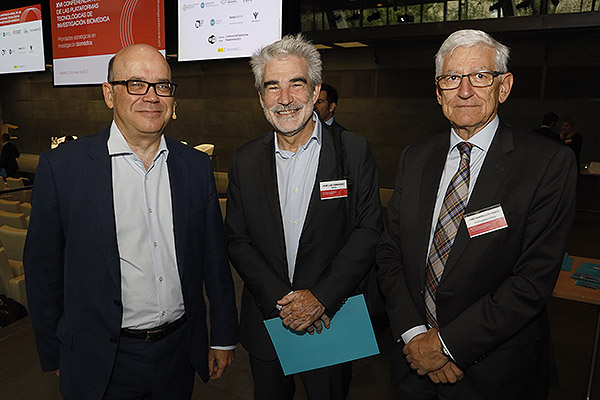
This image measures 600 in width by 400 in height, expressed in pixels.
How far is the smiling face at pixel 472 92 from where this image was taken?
1418mm

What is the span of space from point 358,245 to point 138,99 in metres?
0.98

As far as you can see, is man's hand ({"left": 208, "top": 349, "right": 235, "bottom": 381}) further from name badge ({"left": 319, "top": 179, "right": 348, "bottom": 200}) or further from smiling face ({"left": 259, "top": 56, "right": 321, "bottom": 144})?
smiling face ({"left": 259, "top": 56, "right": 321, "bottom": 144})

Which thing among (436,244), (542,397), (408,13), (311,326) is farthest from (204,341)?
(408,13)

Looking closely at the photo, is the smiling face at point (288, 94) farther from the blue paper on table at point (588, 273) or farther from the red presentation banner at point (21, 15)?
the red presentation banner at point (21, 15)

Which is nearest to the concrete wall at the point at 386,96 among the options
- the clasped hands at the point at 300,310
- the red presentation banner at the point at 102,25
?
the red presentation banner at the point at 102,25

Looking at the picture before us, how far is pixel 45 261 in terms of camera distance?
4.82 feet

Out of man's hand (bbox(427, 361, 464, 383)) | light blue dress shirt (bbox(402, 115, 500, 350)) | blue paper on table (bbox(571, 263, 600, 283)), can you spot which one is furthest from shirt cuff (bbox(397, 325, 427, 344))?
blue paper on table (bbox(571, 263, 600, 283))

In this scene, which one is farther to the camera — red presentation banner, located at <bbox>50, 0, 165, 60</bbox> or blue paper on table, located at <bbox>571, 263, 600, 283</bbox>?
red presentation banner, located at <bbox>50, 0, 165, 60</bbox>

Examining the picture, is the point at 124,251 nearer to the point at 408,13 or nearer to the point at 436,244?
the point at 436,244

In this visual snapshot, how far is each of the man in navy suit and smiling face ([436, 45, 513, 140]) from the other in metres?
0.98

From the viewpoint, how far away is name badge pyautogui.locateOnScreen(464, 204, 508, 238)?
1.37m

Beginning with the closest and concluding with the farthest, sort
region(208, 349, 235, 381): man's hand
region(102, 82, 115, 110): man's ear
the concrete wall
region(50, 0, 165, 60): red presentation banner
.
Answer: region(102, 82, 115, 110): man's ear
region(208, 349, 235, 381): man's hand
region(50, 0, 165, 60): red presentation banner
the concrete wall

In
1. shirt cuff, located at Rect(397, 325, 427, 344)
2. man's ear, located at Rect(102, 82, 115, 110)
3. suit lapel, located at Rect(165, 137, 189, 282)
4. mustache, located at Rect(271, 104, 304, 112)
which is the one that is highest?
man's ear, located at Rect(102, 82, 115, 110)

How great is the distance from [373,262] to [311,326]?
0.36 metres
